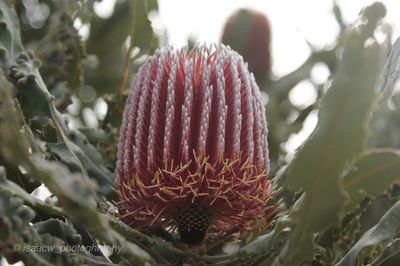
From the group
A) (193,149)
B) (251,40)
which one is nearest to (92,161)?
(193,149)

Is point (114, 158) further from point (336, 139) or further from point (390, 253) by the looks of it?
point (336, 139)

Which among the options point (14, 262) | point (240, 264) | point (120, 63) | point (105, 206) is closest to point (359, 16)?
point (240, 264)

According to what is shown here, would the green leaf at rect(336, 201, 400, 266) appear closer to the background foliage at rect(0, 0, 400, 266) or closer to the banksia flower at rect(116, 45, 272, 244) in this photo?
the background foliage at rect(0, 0, 400, 266)

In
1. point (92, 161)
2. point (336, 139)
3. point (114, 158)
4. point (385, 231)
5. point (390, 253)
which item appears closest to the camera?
point (336, 139)

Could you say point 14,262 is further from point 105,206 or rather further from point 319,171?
point 319,171

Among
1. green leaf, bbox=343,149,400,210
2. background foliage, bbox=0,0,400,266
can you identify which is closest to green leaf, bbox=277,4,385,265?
background foliage, bbox=0,0,400,266

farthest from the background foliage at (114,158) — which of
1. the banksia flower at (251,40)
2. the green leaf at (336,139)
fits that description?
the banksia flower at (251,40)

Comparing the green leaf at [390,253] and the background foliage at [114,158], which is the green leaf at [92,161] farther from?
the green leaf at [390,253]
